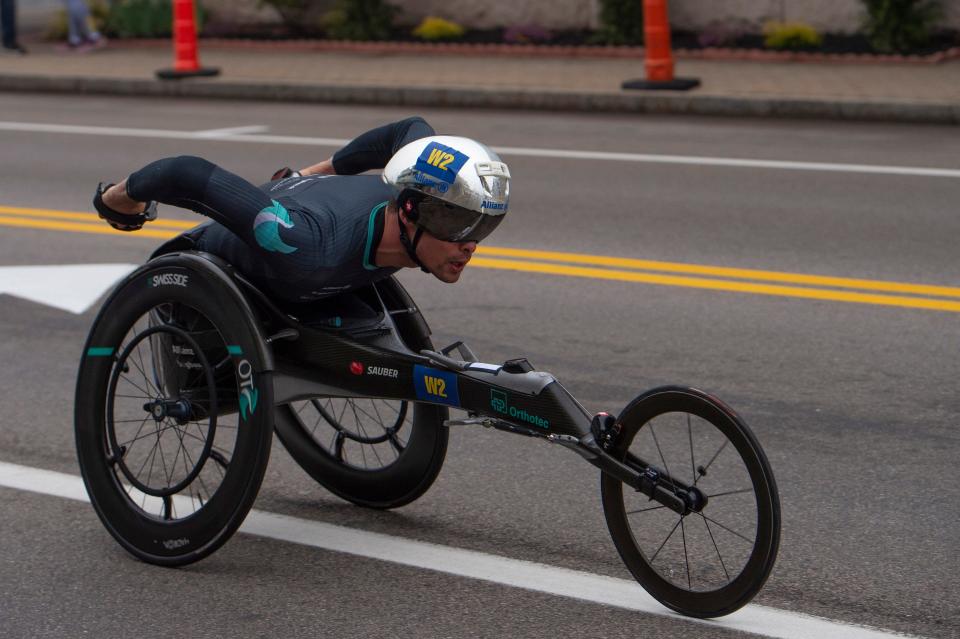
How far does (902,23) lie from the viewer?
15.3m

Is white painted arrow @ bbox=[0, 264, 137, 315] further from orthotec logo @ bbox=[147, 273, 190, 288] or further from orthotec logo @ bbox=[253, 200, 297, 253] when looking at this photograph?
orthotec logo @ bbox=[253, 200, 297, 253]

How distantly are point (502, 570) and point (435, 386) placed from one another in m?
0.55

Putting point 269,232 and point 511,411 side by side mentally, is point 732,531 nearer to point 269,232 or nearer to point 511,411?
point 511,411

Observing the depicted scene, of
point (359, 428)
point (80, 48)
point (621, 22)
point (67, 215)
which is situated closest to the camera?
point (359, 428)

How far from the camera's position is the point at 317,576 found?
4195mm

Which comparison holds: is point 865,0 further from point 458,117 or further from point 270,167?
point 270,167

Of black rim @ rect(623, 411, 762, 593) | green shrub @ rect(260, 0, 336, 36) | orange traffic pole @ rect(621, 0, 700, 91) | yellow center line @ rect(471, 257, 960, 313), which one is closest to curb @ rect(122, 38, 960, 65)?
green shrub @ rect(260, 0, 336, 36)

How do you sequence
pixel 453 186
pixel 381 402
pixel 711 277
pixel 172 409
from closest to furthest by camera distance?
pixel 453 186 < pixel 172 409 < pixel 381 402 < pixel 711 277

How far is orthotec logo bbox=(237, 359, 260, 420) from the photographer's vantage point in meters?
4.04

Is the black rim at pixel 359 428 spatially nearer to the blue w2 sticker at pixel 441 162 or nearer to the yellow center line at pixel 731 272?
the blue w2 sticker at pixel 441 162

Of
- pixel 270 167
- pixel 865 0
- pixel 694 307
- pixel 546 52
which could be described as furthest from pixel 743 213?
pixel 546 52

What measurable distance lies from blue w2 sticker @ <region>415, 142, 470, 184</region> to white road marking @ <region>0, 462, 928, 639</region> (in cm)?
110

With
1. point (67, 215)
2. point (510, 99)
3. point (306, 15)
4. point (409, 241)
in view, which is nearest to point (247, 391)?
point (409, 241)

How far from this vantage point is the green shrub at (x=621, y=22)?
667 inches
